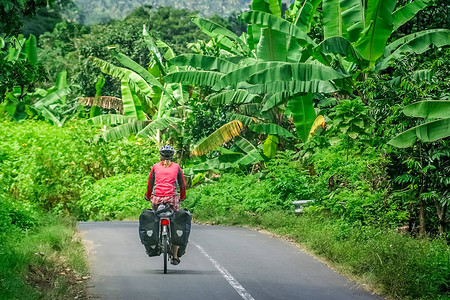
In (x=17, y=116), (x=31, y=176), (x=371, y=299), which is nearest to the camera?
(x=371, y=299)

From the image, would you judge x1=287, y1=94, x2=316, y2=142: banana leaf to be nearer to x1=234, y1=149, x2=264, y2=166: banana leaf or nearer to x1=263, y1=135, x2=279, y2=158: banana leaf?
x1=263, y1=135, x2=279, y2=158: banana leaf

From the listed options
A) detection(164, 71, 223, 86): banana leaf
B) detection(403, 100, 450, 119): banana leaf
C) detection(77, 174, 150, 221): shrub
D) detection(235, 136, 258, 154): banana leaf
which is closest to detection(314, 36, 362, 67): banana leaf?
detection(403, 100, 450, 119): banana leaf

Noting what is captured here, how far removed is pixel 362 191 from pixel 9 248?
6.78m

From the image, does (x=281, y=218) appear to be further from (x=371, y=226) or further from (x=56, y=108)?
(x=56, y=108)

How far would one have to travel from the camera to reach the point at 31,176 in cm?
2739

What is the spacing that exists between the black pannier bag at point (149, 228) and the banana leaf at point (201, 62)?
27.0 feet

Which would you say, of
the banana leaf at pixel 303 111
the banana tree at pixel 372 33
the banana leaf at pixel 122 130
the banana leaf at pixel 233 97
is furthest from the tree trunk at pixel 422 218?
the banana leaf at pixel 122 130

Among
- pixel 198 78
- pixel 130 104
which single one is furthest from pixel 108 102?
pixel 198 78

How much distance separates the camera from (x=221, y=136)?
2512cm

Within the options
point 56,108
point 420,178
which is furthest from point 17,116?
point 420,178

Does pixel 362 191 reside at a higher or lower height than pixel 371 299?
higher

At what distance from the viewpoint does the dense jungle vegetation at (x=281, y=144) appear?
11.8 metres

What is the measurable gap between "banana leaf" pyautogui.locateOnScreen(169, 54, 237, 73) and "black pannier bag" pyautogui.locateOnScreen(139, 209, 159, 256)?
8.22 meters

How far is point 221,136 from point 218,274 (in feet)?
43.7
